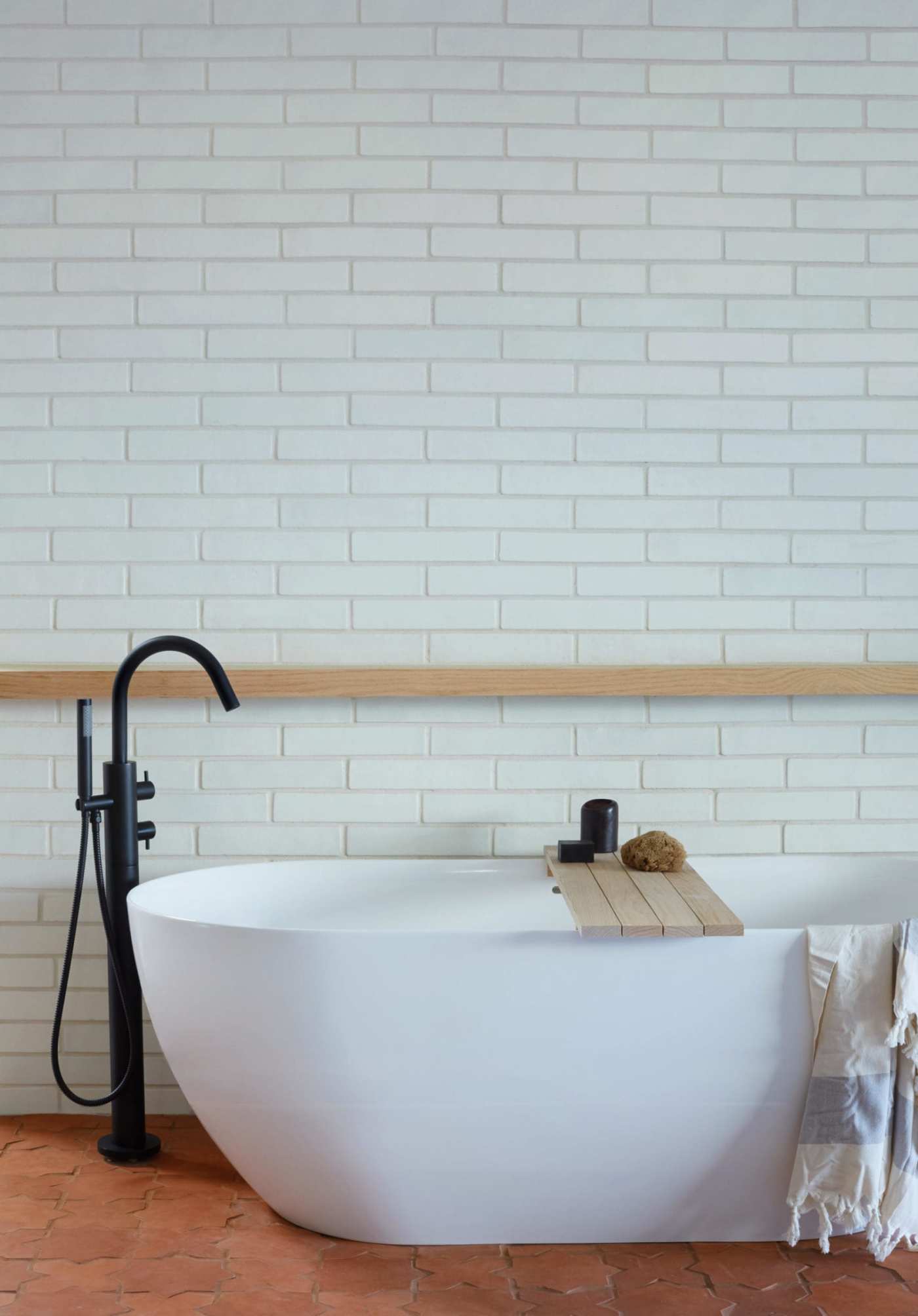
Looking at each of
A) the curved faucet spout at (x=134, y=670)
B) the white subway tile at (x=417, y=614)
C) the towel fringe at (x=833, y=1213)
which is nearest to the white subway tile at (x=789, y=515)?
the white subway tile at (x=417, y=614)

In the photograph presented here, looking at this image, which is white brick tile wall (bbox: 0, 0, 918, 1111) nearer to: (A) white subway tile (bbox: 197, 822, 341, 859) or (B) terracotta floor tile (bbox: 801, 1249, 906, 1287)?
(A) white subway tile (bbox: 197, 822, 341, 859)

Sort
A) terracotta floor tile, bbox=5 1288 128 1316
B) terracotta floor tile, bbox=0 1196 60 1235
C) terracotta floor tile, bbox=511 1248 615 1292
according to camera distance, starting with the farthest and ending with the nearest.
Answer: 1. terracotta floor tile, bbox=0 1196 60 1235
2. terracotta floor tile, bbox=511 1248 615 1292
3. terracotta floor tile, bbox=5 1288 128 1316

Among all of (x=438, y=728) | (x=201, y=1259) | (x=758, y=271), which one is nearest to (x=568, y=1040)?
(x=201, y=1259)

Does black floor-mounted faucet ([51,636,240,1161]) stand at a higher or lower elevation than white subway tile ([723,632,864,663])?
lower

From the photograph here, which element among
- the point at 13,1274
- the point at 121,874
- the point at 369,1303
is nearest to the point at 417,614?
the point at 121,874

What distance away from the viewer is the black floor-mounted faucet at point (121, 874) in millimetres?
2418

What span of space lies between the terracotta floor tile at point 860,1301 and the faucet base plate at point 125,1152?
53.6 inches

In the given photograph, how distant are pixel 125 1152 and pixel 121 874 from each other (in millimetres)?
606

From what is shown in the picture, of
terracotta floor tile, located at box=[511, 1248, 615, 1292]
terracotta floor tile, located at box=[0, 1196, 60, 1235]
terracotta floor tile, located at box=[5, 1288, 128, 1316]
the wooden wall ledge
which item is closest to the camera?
terracotta floor tile, located at box=[5, 1288, 128, 1316]

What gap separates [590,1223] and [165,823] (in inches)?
51.2

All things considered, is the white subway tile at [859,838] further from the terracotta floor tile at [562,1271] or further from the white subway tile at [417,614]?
the terracotta floor tile at [562,1271]

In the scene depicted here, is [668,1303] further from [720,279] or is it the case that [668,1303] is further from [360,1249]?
[720,279]

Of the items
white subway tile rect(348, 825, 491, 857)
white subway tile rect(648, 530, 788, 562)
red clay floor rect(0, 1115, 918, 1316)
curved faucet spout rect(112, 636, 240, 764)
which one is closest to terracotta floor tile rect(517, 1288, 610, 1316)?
red clay floor rect(0, 1115, 918, 1316)

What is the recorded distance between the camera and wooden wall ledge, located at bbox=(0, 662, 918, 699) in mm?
2699
